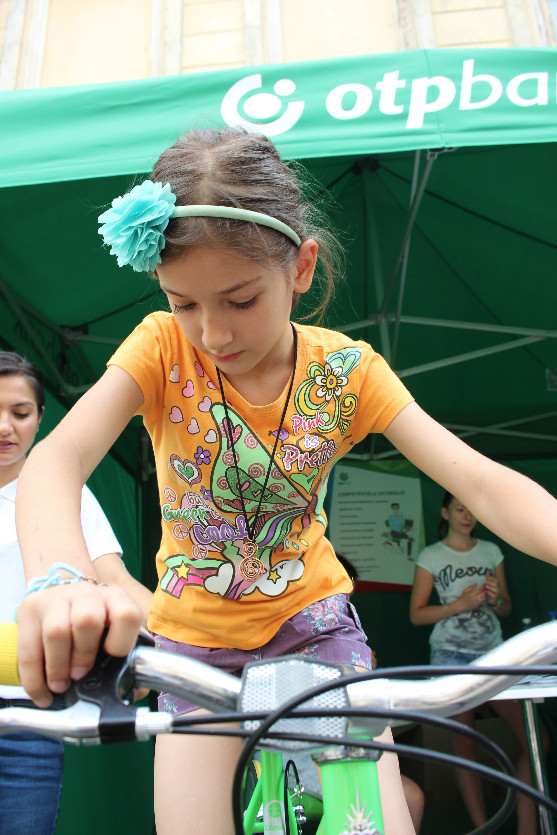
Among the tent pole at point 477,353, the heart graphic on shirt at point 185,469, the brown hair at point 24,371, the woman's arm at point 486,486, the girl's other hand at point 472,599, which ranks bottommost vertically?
the woman's arm at point 486,486

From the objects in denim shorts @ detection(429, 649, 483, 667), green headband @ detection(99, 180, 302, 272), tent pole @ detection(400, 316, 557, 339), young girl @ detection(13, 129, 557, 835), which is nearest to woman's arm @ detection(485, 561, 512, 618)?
denim shorts @ detection(429, 649, 483, 667)

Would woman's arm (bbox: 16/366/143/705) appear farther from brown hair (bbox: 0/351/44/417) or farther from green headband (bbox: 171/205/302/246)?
brown hair (bbox: 0/351/44/417)

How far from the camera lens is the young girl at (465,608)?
331 centimetres

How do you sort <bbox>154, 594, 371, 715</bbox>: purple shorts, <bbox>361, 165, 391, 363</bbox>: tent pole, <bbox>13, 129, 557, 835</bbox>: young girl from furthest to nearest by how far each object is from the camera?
<bbox>361, 165, 391, 363</bbox>: tent pole, <bbox>154, 594, 371, 715</bbox>: purple shorts, <bbox>13, 129, 557, 835</bbox>: young girl

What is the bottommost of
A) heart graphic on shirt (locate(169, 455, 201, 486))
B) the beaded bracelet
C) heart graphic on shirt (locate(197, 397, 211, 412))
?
the beaded bracelet

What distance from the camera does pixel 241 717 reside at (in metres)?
0.57

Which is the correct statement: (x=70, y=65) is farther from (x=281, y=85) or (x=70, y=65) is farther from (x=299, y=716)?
(x=299, y=716)

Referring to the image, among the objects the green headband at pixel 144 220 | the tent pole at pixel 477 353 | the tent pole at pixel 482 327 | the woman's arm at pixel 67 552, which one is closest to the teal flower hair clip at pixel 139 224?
the green headband at pixel 144 220

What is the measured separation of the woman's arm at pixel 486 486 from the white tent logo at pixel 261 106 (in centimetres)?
119

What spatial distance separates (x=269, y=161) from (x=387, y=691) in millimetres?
1020

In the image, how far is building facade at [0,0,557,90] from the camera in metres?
7.87

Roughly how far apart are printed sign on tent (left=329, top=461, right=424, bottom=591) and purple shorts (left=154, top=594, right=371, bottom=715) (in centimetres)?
342

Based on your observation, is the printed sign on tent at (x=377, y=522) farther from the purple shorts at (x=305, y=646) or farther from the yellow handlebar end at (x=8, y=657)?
the yellow handlebar end at (x=8, y=657)

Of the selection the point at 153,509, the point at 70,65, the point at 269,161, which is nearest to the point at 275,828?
the point at 269,161
